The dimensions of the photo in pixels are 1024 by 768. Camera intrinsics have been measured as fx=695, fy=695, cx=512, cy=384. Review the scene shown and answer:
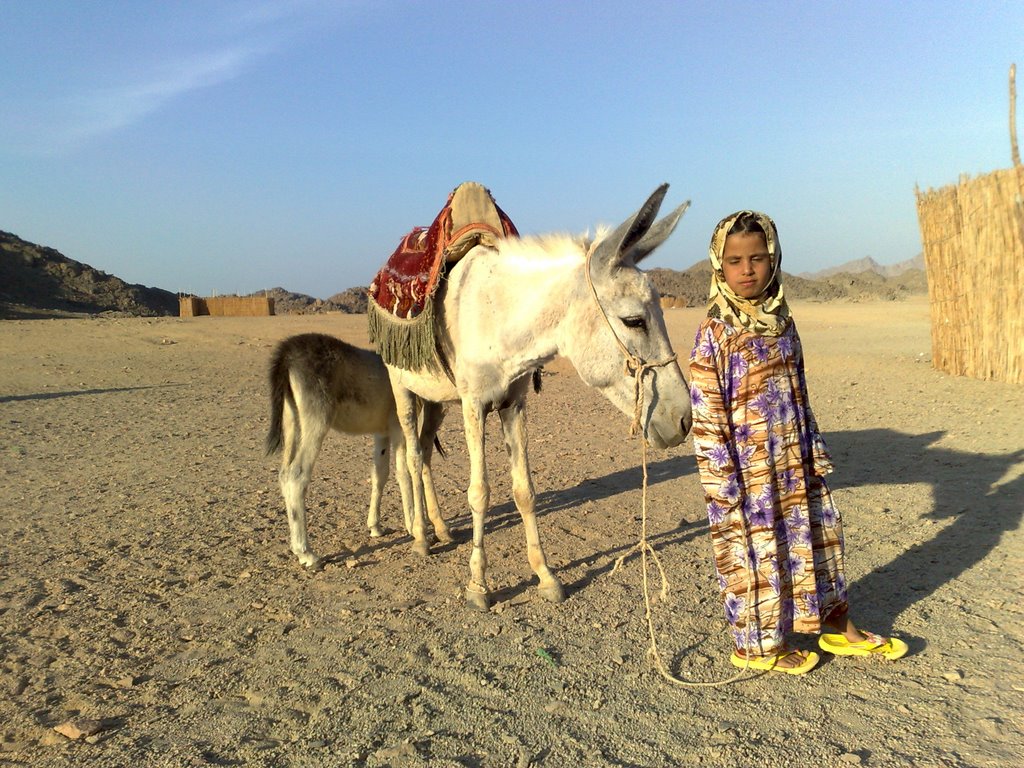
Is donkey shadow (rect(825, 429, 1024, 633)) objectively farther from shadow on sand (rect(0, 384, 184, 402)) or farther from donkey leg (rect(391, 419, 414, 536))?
shadow on sand (rect(0, 384, 184, 402))

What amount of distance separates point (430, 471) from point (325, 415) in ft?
3.25

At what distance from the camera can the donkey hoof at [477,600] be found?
13.5 feet

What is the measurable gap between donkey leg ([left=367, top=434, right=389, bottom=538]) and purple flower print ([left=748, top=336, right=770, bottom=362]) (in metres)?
3.32

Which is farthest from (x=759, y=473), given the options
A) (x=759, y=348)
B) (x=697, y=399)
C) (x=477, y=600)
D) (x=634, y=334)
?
(x=477, y=600)

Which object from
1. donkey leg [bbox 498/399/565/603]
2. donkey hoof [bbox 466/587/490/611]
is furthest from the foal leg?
donkey leg [bbox 498/399/565/603]

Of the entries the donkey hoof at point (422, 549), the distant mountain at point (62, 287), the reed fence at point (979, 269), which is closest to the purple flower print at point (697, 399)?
the donkey hoof at point (422, 549)

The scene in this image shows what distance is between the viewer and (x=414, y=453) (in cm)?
534

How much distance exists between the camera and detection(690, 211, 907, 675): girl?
10.5ft

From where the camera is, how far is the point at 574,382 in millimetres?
13906

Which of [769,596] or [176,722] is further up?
[769,596]

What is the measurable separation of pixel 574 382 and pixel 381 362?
8.55 m

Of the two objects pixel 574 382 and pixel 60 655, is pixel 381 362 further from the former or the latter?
pixel 574 382

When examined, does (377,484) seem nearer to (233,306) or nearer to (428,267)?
(428,267)

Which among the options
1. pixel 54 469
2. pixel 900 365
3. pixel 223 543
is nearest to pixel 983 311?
pixel 900 365
